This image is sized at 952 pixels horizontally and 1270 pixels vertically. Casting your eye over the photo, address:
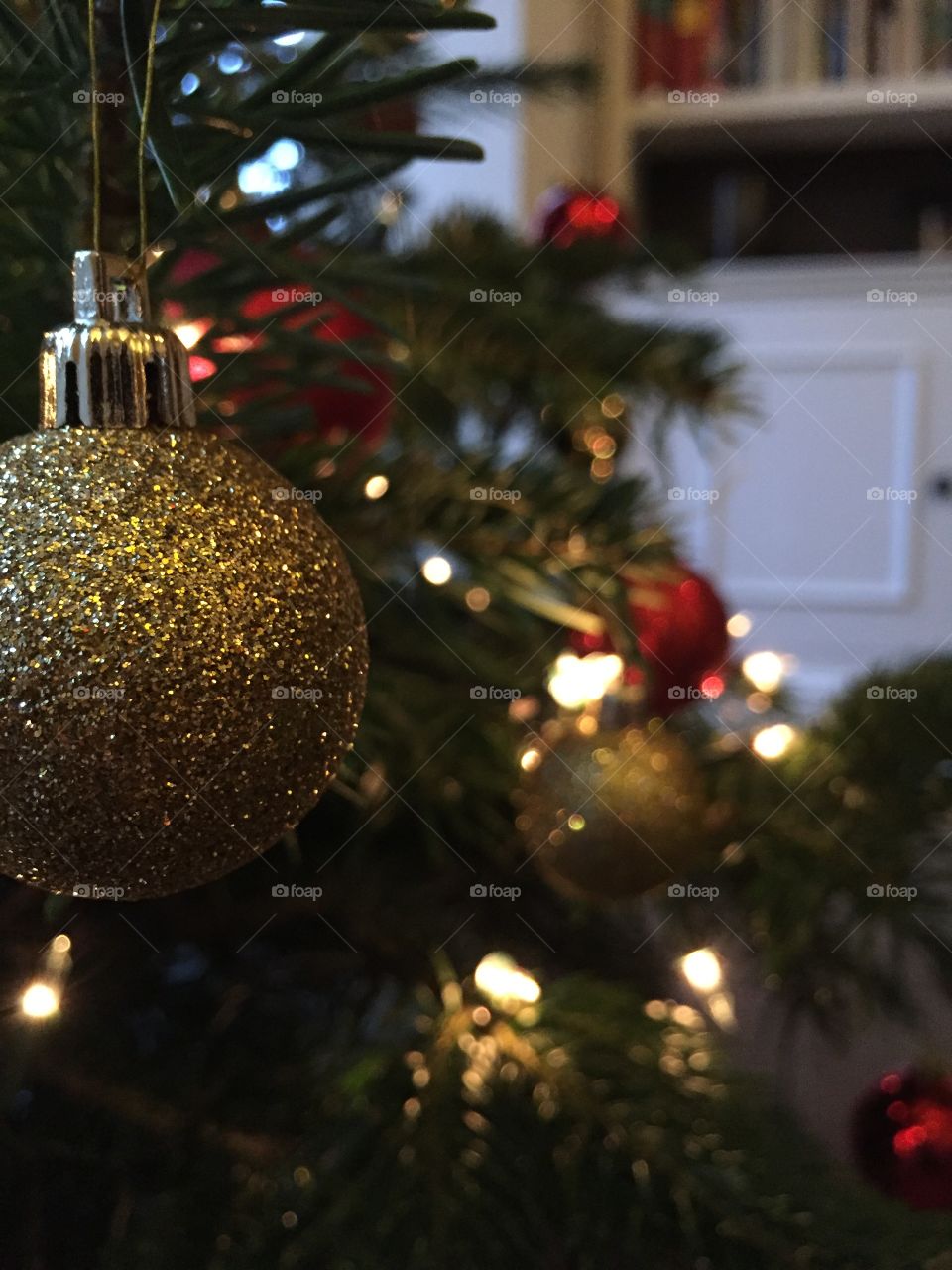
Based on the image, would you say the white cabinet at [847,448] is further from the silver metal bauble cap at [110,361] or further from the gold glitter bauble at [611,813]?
the silver metal bauble cap at [110,361]

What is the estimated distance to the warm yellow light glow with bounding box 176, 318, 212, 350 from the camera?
35cm

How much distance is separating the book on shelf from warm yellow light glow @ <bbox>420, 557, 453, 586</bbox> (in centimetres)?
145

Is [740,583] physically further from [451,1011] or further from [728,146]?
[451,1011]

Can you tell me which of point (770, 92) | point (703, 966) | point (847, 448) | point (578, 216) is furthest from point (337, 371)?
point (770, 92)

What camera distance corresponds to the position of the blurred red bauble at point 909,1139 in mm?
462

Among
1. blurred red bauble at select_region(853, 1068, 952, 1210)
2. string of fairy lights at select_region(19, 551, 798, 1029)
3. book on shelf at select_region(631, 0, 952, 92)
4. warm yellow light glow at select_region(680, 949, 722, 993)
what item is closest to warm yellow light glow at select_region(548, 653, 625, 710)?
string of fairy lights at select_region(19, 551, 798, 1029)

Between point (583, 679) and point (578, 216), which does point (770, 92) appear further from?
point (583, 679)

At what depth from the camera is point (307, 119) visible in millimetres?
234

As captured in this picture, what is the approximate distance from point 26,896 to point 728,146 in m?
1.83

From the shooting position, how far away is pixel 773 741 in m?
0.49

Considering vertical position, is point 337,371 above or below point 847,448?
below

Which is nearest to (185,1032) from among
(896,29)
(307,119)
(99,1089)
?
(99,1089)

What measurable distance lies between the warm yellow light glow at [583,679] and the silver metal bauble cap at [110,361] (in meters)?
0.29

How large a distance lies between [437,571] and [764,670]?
0.83ft
